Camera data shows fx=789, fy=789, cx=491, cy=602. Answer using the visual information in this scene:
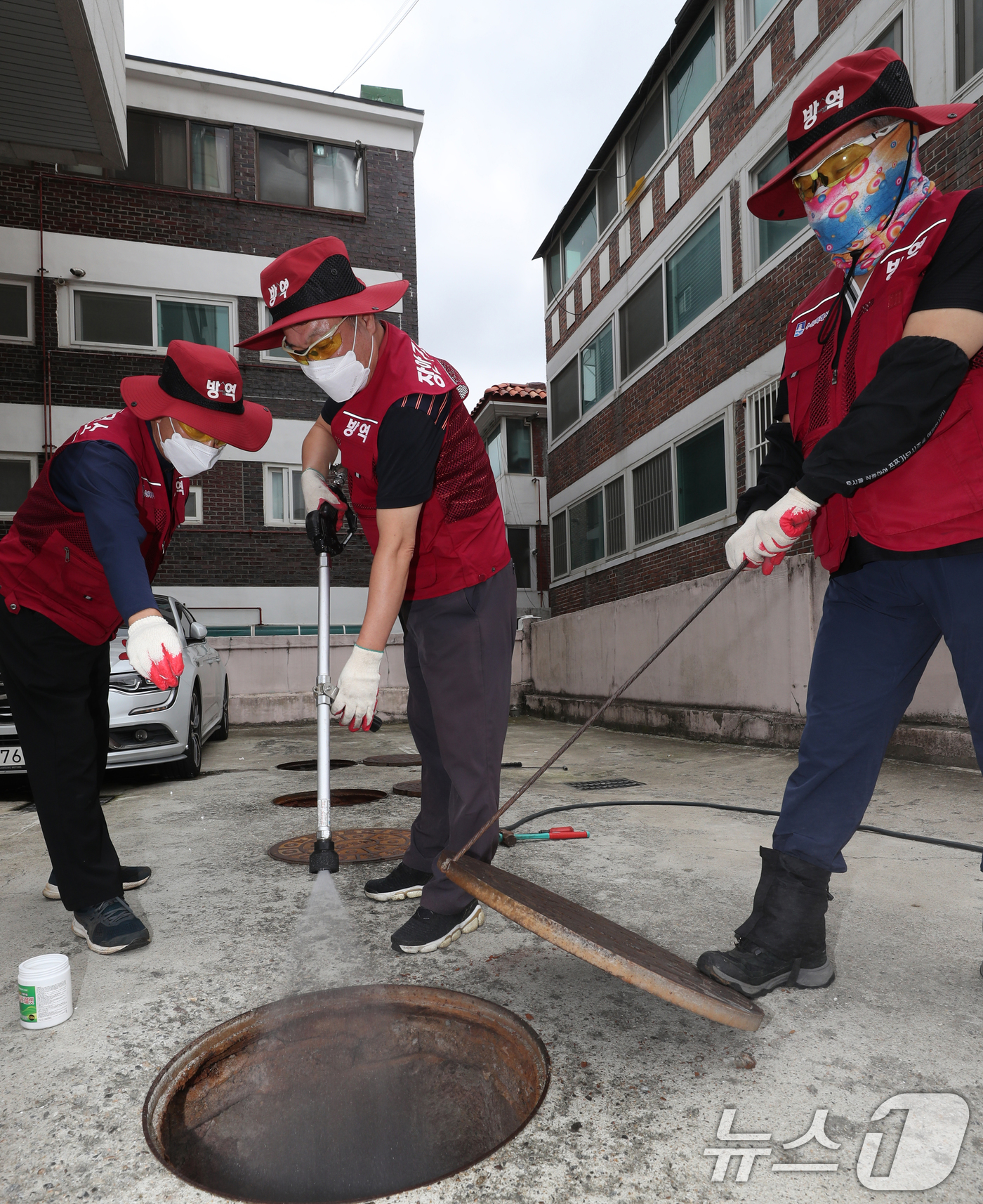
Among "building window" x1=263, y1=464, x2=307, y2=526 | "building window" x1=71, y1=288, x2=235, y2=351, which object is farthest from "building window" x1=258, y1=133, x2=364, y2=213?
"building window" x1=263, y1=464, x2=307, y2=526

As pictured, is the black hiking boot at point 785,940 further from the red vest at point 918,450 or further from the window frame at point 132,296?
the window frame at point 132,296

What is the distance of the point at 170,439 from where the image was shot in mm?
2600

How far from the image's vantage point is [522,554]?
2125cm

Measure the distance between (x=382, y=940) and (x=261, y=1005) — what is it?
51 centimetres

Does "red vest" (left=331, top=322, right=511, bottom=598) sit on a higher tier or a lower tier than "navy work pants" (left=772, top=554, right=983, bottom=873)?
higher

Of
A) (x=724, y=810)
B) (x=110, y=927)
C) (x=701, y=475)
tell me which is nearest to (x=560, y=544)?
(x=701, y=475)

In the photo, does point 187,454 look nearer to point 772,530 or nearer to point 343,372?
point 343,372

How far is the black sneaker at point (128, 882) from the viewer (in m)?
3.00

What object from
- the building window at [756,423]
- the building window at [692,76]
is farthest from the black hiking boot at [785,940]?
the building window at [692,76]

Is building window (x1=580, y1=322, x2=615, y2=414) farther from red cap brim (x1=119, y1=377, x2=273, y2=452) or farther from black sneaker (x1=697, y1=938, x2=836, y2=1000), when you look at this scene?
black sneaker (x1=697, y1=938, x2=836, y2=1000)

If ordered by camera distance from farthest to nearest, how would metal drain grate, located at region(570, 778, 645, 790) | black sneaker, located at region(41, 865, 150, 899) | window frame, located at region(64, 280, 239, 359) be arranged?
1. window frame, located at region(64, 280, 239, 359)
2. metal drain grate, located at region(570, 778, 645, 790)
3. black sneaker, located at region(41, 865, 150, 899)

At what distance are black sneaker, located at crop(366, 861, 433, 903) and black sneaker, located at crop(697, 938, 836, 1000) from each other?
115 cm

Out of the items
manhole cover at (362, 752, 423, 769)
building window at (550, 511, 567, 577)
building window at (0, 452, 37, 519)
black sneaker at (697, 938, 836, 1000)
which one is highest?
building window at (0, 452, 37, 519)

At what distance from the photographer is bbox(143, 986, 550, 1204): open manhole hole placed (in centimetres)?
171
